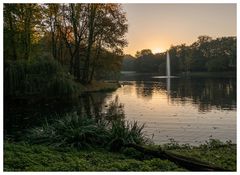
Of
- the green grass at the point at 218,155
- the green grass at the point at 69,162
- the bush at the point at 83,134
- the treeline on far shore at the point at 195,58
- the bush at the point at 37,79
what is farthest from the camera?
the treeline on far shore at the point at 195,58

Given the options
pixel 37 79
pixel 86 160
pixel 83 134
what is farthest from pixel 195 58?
pixel 86 160

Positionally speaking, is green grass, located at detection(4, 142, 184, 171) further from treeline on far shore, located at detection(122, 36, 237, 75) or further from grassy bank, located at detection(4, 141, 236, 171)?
treeline on far shore, located at detection(122, 36, 237, 75)

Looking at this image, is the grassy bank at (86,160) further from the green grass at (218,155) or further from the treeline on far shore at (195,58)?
the treeline on far shore at (195,58)

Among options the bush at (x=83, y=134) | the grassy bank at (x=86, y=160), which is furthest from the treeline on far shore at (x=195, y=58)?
the grassy bank at (x=86, y=160)

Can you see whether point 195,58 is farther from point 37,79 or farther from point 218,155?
point 218,155

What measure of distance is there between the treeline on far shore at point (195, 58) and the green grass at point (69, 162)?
79.1 metres

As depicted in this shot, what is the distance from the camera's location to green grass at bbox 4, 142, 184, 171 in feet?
20.5

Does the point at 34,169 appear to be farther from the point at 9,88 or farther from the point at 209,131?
the point at 9,88

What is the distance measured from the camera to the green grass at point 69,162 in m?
6.25

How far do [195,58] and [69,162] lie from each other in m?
96.3

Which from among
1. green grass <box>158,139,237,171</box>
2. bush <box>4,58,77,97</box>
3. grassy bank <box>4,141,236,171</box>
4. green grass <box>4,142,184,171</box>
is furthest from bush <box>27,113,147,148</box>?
bush <box>4,58,77,97</box>

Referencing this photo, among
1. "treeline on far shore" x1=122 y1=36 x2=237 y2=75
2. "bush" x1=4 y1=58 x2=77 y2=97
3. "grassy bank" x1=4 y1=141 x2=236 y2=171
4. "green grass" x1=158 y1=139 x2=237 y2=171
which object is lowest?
"green grass" x1=158 y1=139 x2=237 y2=171

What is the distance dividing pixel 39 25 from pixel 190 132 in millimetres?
25898

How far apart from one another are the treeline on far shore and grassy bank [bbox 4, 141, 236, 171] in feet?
256
